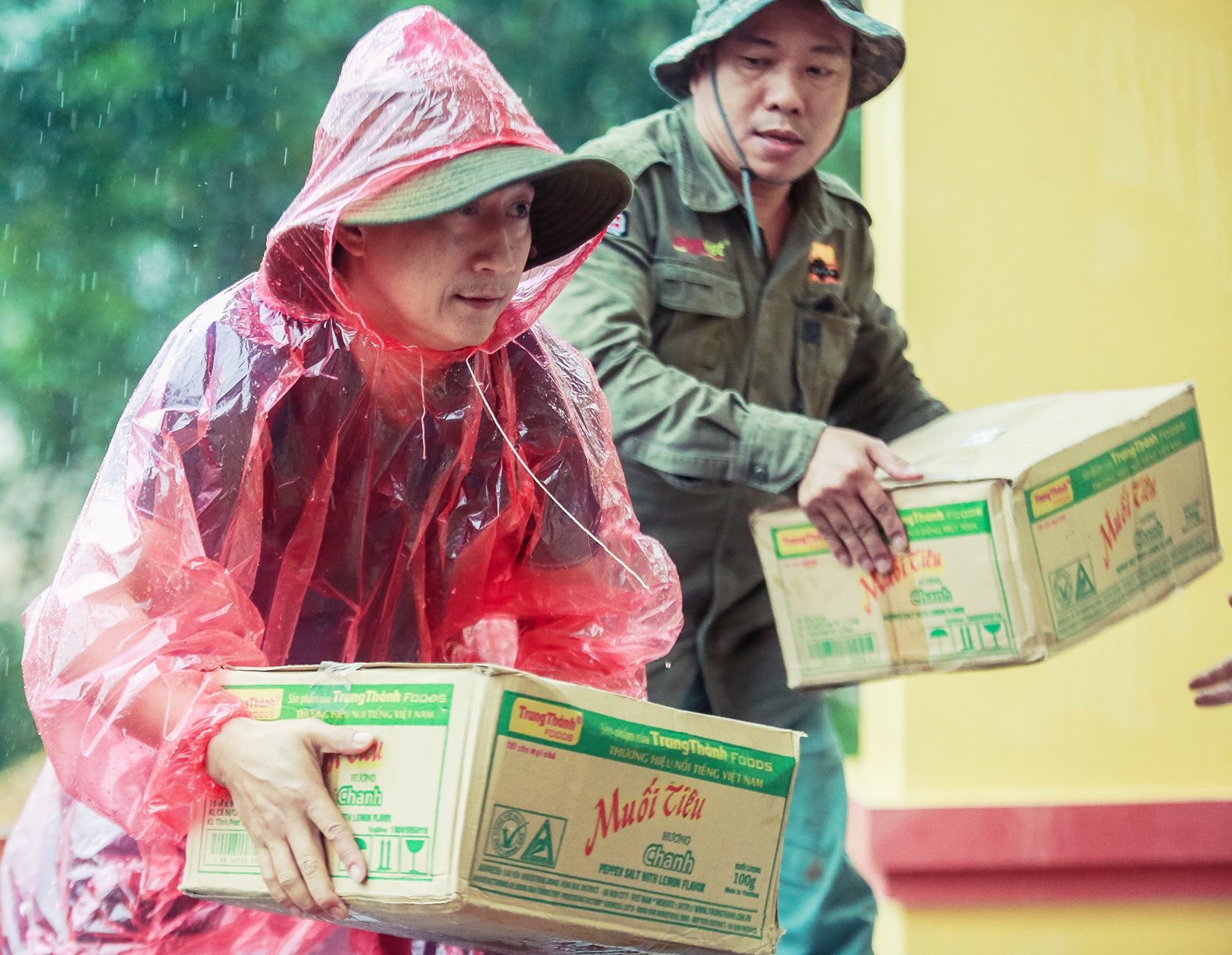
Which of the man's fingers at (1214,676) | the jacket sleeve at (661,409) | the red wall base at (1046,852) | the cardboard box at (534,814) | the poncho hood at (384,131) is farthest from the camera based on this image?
the red wall base at (1046,852)

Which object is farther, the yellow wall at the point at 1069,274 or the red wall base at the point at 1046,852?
the yellow wall at the point at 1069,274

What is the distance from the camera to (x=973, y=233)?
2.21 meters

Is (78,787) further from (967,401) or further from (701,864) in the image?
(967,401)

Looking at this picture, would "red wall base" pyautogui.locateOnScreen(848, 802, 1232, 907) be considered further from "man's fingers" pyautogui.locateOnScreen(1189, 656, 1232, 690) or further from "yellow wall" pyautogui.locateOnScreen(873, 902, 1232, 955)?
"man's fingers" pyautogui.locateOnScreen(1189, 656, 1232, 690)

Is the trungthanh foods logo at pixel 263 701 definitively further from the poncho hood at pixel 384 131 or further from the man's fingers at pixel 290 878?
the poncho hood at pixel 384 131

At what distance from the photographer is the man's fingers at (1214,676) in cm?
159

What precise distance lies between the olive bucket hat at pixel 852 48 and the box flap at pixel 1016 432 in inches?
18.1

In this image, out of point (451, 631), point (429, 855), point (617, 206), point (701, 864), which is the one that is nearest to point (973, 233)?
point (617, 206)

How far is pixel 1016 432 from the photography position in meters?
1.33

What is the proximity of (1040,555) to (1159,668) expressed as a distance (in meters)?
1.17

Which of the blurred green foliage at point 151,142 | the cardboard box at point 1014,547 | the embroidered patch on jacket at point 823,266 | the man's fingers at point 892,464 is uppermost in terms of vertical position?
the blurred green foliage at point 151,142

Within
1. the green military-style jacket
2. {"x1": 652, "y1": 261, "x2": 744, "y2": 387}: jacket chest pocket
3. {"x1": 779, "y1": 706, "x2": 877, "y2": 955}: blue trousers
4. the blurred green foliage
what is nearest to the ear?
the green military-style jacket

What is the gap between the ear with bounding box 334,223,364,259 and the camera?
1.01 m

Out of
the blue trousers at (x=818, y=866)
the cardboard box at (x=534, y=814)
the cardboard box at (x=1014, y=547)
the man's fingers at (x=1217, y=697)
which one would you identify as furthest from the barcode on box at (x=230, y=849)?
the man's fingers at (x=1217, y=697)
